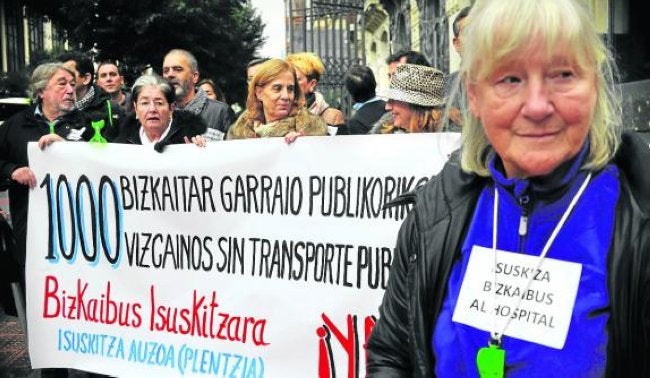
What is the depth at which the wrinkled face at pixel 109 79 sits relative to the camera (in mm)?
7688

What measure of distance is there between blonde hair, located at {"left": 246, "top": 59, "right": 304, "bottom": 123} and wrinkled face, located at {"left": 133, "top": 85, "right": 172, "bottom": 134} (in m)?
0.47

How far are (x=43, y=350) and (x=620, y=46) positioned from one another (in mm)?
6072

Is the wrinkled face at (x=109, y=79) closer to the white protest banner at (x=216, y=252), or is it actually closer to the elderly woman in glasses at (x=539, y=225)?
the white protest banner at (x=216, y=252)

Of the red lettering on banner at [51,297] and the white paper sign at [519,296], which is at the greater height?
the white paper sign at [519,296]

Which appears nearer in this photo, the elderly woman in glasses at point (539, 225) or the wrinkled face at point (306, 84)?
the elderly woman in glasses at point (539, 225)

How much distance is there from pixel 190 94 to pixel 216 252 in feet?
7.82

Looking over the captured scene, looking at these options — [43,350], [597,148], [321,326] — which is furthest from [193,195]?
[597,148]

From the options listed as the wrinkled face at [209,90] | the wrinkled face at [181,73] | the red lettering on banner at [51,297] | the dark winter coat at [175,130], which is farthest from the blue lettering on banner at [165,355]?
the wrinkled face at [209,90]

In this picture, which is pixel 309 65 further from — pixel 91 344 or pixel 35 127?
pixel 91 344

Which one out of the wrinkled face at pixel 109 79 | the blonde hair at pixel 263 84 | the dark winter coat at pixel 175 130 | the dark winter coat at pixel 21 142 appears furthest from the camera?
the wrinkled face at pixel 109 79

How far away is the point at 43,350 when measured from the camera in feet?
15.4

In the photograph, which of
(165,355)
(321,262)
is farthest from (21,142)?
(321,262)

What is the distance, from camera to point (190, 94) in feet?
20.3

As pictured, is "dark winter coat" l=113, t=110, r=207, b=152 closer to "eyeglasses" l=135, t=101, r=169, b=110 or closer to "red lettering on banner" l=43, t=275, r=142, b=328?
"eyeglasses" l=135, t=101, r=169, b=110
